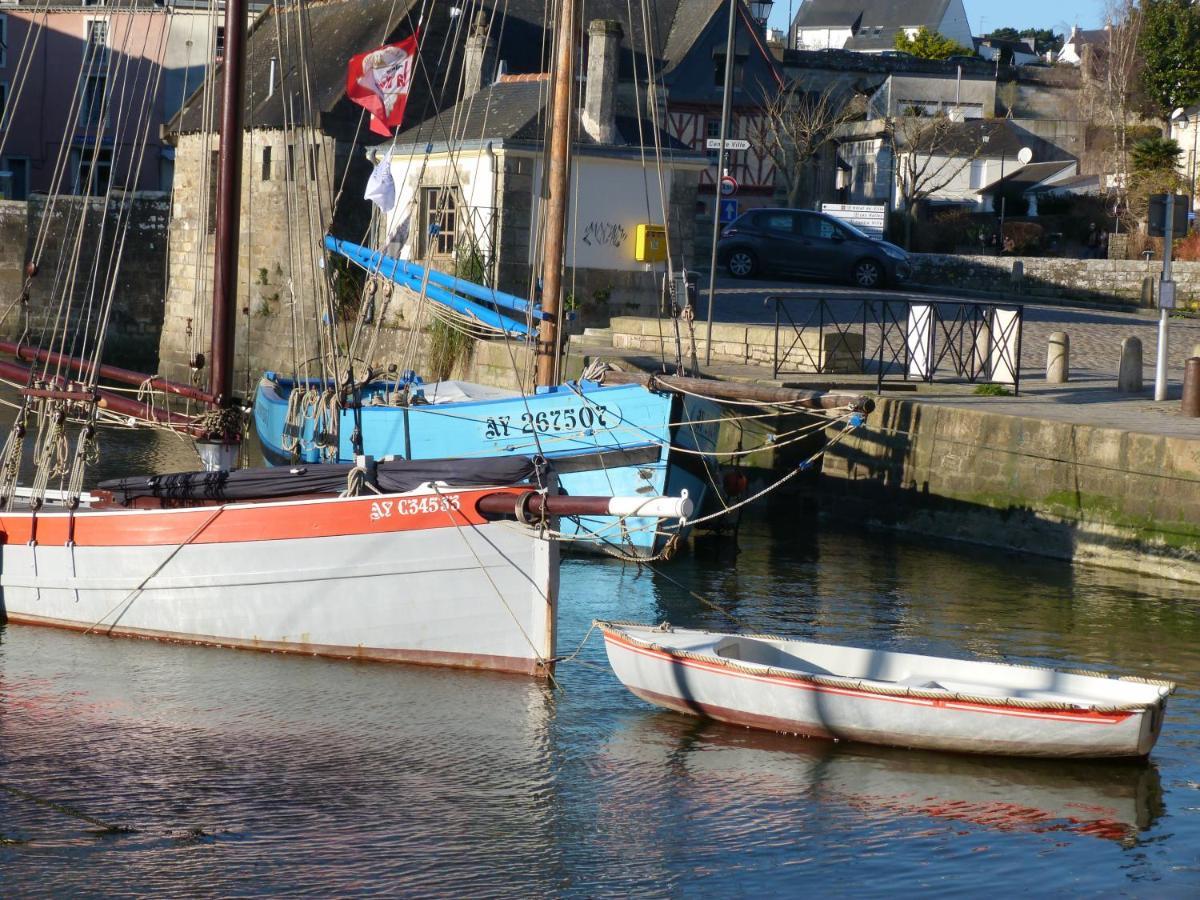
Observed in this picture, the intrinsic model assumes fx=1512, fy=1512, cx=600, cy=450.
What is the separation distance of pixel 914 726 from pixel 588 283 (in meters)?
16.6

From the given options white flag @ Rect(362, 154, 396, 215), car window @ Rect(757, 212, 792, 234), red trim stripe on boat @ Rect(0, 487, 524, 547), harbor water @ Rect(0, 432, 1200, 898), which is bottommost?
harbor water @ Rect(0, 432, 1200, 898)

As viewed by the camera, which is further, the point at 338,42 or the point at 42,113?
the point at 42,113

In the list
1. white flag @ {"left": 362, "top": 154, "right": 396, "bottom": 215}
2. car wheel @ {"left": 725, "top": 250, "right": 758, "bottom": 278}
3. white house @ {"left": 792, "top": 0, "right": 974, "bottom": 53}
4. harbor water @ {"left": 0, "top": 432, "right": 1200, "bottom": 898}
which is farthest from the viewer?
white house @ {"left": 792, "top": 0, "right": 974, "bottom": 53}

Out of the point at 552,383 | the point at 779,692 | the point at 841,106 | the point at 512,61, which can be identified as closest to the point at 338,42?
the point at 512,61

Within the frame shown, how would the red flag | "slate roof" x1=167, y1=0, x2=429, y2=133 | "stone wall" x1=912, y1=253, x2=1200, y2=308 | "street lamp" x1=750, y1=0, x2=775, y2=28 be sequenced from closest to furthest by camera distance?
the red flag < "slate roof" x1=167, y1=0, x2=429, y2=133 < "stone wall" x1=912, y1=253, x2=1200, y2=308 < "street lamp" x1=750, y1=0, x2=775, y2=28

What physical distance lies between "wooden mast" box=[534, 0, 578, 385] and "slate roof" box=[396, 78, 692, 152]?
5823 mm

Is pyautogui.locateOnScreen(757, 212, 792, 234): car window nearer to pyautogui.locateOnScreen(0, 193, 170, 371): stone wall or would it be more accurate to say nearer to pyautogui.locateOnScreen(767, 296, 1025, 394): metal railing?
pyautogui.locateOnScreen(767, 296, 1025, 394): metal railing

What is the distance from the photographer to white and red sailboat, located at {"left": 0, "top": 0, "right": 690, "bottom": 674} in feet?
36.6

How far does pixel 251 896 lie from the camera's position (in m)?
7.38

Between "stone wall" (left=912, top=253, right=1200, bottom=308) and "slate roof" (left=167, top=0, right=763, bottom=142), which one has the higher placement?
"slate roof" (left=167, top=0, right=763, bottom=142)

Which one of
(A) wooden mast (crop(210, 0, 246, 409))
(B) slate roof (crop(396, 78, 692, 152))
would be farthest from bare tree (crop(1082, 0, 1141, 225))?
(A) wooden mast (crop(210, 0, 246, 409))

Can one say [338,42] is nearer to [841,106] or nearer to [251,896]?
[841,106]

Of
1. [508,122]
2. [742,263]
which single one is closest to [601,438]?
[508,122]

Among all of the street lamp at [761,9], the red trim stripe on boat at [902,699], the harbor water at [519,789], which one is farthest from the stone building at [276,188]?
the street lamp at [761,9]
